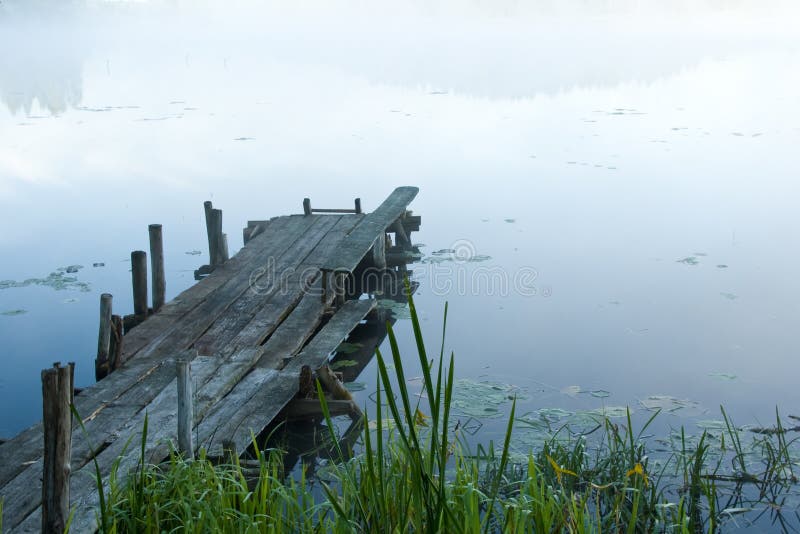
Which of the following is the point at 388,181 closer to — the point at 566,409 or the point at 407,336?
the point at 407,336

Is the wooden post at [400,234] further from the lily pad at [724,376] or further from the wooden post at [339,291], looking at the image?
the lily pad at [724,376]

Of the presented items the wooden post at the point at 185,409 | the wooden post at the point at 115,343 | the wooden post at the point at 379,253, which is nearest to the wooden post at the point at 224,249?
the wooden post at the point at 379,253

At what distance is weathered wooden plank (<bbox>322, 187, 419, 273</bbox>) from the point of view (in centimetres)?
867

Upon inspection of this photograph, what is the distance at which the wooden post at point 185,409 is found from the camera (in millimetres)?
5059

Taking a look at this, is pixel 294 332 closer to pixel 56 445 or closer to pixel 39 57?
pixel 56 445

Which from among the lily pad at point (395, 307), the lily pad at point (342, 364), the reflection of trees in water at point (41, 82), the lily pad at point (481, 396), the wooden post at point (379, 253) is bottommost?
the lily pad at point (481, 396)

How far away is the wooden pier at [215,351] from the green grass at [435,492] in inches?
12.7

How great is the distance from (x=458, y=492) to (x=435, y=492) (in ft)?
3.63

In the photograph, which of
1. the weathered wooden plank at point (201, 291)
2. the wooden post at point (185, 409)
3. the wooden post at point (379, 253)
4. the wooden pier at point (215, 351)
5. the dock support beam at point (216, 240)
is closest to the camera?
the wooden post at point (185, 409)

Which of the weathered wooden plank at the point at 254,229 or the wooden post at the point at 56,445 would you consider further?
the weathered wooden plank at the point at 254,229

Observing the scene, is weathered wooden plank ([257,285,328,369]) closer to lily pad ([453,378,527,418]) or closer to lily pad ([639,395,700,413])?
lily pad ([453,378,527,418])

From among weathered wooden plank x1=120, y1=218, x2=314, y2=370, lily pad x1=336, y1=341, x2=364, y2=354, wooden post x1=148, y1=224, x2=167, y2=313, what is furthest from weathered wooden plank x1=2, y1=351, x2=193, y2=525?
lily pad x1=336, y1=341, x2=364, y2=354

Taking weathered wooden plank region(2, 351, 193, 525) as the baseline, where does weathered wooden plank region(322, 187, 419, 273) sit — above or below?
above

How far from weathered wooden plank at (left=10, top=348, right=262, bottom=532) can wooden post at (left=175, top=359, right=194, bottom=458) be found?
0.11 m
